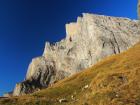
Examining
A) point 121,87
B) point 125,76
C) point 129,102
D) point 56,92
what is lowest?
point 129,102

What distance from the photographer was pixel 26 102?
2383 inches

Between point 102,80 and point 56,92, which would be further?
point 56,92

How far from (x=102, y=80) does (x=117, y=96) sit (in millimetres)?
11603

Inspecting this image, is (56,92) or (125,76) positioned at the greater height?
(56,92)

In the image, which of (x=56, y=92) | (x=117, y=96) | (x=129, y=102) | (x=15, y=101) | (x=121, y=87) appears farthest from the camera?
(x=56, y=92)

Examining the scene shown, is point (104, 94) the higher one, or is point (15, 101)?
point (15, 101)

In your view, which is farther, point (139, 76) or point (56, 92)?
point (56, 92)

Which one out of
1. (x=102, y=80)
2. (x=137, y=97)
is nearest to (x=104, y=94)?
(x=137, y=97)

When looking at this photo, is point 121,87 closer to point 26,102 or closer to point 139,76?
point 139,76

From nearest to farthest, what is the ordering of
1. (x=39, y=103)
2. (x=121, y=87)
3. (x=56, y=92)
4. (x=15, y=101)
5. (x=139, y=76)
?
(x=121, y=87) → (x=139, y=76) → (x=39, y=103) → (x=15, y=101) → (x=56, y=92)

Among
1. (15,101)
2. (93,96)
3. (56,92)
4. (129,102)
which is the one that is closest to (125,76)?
(93,96)

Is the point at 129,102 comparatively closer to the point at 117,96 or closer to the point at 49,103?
the point at 117,96

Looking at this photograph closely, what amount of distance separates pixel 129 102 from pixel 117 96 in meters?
3.70

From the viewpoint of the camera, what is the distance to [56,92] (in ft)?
259
